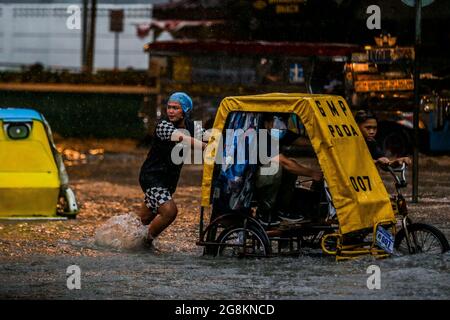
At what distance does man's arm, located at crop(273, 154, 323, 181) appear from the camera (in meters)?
10.5

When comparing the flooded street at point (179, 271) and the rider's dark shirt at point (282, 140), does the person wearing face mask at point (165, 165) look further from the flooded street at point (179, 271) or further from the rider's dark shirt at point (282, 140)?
the rider's dark shirt at point (282, 140)

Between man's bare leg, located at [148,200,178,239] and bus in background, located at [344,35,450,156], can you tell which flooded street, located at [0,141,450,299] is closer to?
man's bare leg, located at [148,200,178,239]

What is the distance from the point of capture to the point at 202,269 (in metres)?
10.4

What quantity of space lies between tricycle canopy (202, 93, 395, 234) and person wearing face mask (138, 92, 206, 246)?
17.5 inches

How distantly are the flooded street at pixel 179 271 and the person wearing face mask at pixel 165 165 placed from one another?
43 centimetres

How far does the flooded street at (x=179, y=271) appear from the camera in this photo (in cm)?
926

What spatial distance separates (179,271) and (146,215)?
1.33 m

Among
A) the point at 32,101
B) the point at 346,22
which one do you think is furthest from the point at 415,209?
the point at 32,101

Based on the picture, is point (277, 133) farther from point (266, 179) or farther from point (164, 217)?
point (164, 217)

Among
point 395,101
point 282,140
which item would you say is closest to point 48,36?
point 395,101

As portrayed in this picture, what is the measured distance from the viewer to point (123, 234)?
38.4ft

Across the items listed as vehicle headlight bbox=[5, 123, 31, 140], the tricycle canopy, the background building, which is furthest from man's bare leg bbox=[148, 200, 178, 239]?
the background building

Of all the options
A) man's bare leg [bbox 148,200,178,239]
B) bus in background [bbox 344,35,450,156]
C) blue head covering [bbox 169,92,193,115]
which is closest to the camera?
blue head covering [bbox 169,92,193,115]

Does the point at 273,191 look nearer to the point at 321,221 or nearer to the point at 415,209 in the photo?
the point at 321,221
